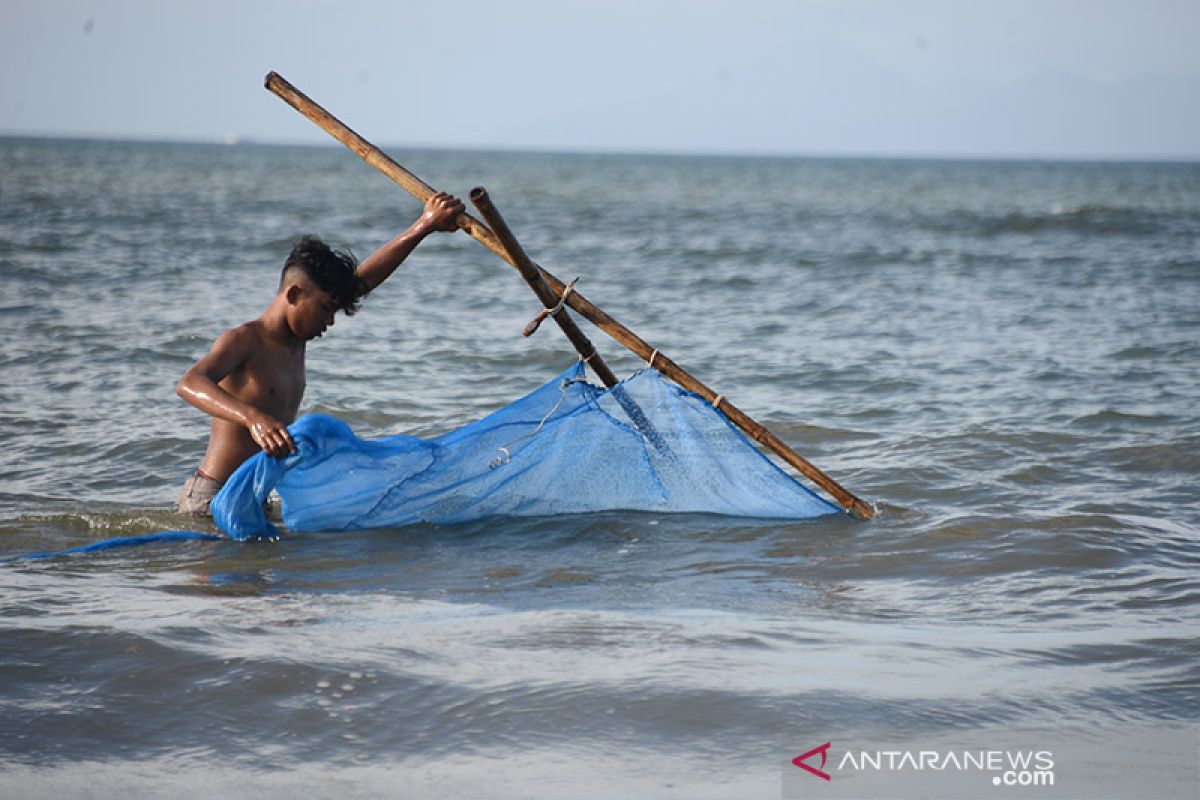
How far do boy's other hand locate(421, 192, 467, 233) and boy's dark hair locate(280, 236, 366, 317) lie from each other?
0.33 metres

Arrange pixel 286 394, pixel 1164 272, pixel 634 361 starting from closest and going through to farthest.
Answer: pixel 286 394 < pixel 634 361 < pixel 1164 272

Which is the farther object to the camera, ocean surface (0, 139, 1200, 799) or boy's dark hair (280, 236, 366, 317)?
boy's dark hair (280, 236, 366, 317)

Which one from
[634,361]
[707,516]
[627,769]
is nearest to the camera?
[627,769]

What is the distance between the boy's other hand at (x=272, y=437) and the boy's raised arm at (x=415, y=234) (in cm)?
72

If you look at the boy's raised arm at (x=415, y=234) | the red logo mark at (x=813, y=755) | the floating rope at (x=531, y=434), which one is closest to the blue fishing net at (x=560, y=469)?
the floating rope at (x=531, y=434)

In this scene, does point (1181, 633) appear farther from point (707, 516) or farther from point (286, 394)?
point (286, 394)

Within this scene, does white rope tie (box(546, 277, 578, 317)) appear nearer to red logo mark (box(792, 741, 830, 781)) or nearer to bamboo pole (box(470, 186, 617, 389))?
bamboo pole (box(470, 186, 617, 389))

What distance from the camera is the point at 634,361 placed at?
35.4 ft

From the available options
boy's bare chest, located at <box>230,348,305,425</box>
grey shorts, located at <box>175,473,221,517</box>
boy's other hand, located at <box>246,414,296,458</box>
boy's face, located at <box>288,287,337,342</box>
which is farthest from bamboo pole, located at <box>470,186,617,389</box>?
grey shorts, located at <box>175,473,221,517</box>

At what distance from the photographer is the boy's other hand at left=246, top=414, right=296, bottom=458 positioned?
471cm

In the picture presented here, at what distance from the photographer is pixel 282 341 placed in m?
5.14

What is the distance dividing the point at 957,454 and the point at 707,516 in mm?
2088

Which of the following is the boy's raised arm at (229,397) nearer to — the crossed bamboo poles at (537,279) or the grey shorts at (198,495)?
the grey shorts at (198,495)

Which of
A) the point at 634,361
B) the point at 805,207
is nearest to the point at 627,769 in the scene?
the point at 634,361
